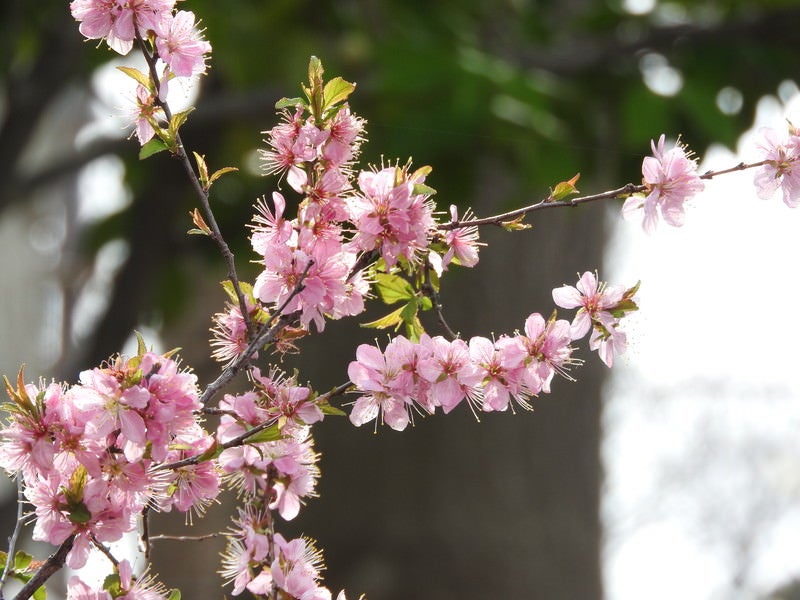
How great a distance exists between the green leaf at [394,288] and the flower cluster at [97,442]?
16 centimetres

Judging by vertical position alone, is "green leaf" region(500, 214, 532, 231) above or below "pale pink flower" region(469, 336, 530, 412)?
above

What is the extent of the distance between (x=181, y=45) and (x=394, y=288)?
0.66 ft

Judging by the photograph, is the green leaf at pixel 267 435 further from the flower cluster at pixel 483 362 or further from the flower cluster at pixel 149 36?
the flower cluster at pixel 149 36

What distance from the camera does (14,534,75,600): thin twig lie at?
541 mm

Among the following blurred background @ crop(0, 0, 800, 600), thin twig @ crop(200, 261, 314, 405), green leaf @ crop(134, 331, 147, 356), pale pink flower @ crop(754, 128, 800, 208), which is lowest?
green leaf @ crop(134, 331, 147, 356)

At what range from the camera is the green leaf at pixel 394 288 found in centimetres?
66

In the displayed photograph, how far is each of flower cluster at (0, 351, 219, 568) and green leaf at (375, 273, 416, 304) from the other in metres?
0.16

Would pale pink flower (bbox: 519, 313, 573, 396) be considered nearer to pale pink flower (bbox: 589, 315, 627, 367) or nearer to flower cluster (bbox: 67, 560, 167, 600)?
pale pink flower (bbox: 589, 315, 627, 367)

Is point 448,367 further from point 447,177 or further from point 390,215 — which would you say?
point 447,177

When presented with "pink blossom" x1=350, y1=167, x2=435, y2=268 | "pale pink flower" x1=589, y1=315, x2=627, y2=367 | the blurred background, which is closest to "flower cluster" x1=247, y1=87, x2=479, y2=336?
"pink blossom" x1=350, y1=167, x2=435, y2=268

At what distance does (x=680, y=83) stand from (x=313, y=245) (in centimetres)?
156

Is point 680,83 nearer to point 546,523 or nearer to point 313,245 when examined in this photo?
point 546,523

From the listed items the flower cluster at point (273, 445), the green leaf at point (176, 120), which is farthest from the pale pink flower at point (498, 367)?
the green leaf at point (176, 120)

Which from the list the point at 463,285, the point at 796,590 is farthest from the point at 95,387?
the point at 796,590
